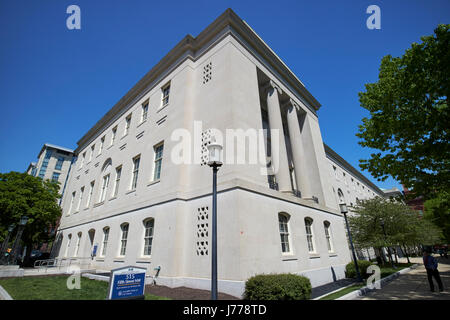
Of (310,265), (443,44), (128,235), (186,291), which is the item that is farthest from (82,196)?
(443,44)

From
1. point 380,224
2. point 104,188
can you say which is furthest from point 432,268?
point 104,188

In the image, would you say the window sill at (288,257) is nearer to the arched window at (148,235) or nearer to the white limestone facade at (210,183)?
the white limestone facade at (210,183)

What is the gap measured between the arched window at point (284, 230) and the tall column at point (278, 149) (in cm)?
175

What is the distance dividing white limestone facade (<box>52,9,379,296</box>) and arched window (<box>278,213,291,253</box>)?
6cm

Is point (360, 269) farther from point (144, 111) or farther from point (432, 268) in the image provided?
point (144, 111)

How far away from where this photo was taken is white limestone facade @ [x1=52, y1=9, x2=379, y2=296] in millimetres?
10297

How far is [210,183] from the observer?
1154 cm

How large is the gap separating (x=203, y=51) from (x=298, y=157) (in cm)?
1105

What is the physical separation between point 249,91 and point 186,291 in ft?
38.7

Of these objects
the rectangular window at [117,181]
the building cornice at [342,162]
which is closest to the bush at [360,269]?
the rectangular window at [117,181]

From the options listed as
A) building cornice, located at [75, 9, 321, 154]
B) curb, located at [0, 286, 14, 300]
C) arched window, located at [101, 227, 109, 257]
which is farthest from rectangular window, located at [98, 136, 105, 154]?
curb, located at [0, 286, 14, 300]

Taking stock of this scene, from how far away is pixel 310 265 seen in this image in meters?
12.5

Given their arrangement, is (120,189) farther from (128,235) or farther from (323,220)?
(323,220)

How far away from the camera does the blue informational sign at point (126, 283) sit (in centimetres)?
575
